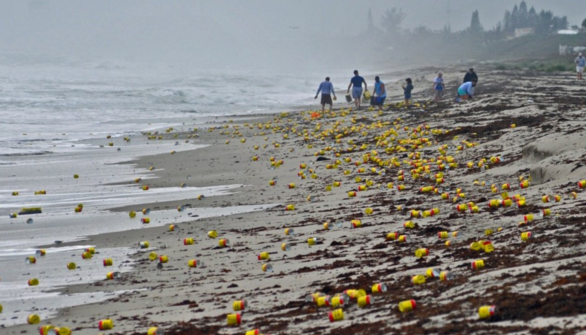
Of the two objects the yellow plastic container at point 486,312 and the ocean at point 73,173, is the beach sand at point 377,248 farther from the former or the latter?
the ocean at point 73,173

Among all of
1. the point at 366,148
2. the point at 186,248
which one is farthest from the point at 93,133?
the point at 186,248

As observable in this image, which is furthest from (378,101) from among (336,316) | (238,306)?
(336,316)

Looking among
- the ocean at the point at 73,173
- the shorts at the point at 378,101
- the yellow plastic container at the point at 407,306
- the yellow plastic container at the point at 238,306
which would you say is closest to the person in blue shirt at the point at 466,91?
Answer: the shorts at the point at 378,101

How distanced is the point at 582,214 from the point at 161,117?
93.0 ft

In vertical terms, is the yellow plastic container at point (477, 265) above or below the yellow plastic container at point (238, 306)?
above

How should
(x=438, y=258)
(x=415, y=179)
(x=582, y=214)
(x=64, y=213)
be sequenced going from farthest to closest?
1. (x=415, y=179)
2. (x=64, y=213)
3. (x=582, y=214)
4. (x=438, y=258)

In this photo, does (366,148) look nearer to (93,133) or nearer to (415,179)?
(415,179)

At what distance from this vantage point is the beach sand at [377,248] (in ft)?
18.9

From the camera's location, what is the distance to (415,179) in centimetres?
1381

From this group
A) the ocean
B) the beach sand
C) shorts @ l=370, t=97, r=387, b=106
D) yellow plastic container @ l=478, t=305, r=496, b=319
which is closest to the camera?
yellow plastic container @ l=478, t=305, r=496, b=319

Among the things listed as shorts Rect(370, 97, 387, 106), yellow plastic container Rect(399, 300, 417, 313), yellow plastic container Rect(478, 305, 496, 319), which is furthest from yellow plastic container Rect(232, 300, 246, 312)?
shorts Rect(370, 97, 387, 106)

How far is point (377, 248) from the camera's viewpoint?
343 inches

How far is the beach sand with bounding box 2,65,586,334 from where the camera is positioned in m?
5.76

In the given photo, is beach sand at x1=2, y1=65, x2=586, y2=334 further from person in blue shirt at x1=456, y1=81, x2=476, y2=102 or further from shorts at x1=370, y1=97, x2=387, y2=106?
shorts at x1=370, y1=97, x2=387, y2=106
